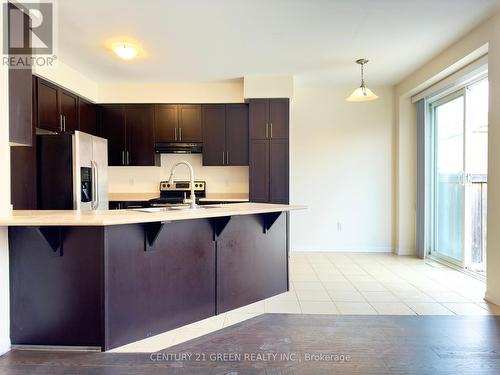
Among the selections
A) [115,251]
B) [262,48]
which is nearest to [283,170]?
[262,48]

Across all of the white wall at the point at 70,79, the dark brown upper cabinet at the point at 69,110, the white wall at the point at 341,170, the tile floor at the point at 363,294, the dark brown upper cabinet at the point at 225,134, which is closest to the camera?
the tile floor at the point at 363,294

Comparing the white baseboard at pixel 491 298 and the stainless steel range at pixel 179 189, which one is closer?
the white baseboard at pixel 491 298

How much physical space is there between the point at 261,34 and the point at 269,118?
1.45m

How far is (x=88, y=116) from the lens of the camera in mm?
4484

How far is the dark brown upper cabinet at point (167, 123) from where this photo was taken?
4688mm

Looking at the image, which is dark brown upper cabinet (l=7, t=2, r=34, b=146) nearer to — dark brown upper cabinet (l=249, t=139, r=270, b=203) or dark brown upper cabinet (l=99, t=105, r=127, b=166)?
dark brown upper cabinet (l=99, t=105, r=127, b=166)

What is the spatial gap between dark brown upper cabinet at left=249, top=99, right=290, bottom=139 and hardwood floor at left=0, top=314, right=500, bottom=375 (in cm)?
275

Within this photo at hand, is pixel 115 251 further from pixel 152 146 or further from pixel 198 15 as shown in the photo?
pixel 152 146

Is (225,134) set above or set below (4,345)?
above

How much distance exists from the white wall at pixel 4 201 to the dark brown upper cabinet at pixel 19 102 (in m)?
0.03

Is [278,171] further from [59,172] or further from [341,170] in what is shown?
[59,172]

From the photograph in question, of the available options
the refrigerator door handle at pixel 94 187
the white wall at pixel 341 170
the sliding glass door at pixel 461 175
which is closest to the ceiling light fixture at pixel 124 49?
the refrigerator door handle at pixel 94 187

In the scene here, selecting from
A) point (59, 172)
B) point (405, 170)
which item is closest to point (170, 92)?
point (59, 172)

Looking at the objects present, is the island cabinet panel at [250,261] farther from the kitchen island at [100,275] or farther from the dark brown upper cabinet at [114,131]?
the dark brown upper cabinet at [114,131]
